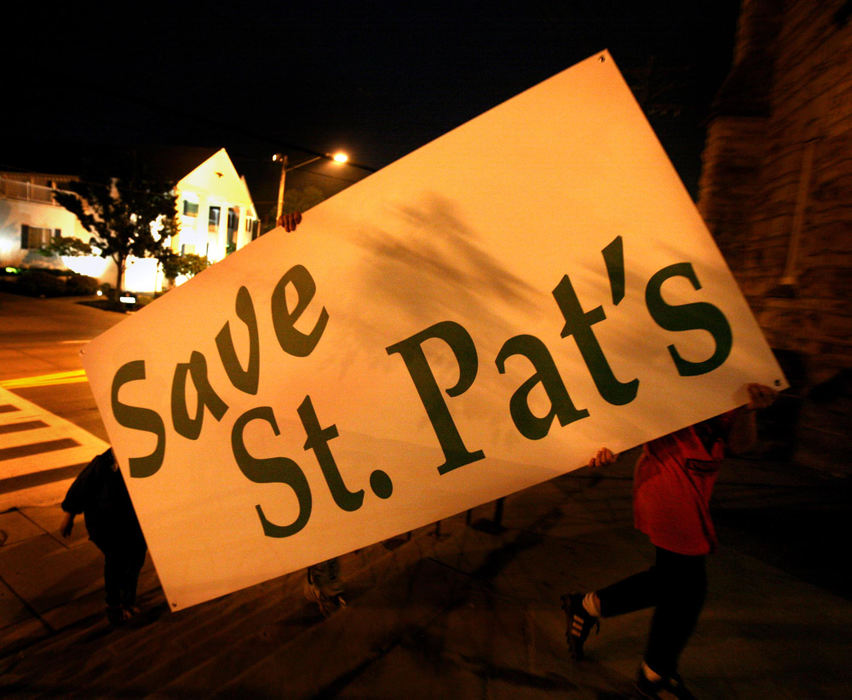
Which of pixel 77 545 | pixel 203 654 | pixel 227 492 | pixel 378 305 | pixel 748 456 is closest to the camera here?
pixel 378 305

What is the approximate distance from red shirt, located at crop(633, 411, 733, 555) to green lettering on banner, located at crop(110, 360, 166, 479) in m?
2.20

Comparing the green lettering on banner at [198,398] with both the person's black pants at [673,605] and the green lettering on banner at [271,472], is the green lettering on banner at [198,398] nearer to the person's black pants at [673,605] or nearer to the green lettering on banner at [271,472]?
the green lettering on banner at [271,472]

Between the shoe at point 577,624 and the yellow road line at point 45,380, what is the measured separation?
977 cm

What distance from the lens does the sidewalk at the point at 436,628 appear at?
7.80 ft

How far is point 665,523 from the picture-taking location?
2.19 m

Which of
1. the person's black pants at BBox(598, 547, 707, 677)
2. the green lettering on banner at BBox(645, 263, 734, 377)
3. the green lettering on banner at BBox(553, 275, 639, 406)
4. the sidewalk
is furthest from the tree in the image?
the green lettering on banner at BBox(645, 263, 734, 377)

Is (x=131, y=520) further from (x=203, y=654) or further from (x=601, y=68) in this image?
(x=601, y=68)

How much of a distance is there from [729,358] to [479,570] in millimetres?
2335

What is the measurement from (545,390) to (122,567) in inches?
108

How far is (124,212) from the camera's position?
23.2 m

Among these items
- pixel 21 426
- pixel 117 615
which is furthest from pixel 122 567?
pixel 21 426

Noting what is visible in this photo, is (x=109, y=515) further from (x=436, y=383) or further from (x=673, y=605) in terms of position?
(x=673, y=605)

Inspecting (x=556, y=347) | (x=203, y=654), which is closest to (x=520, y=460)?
(x=556, y=347)

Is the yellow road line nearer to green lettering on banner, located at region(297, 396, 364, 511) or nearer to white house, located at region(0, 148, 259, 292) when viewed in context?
green lettering on banner, located at region(297, 396, 364, 511)
